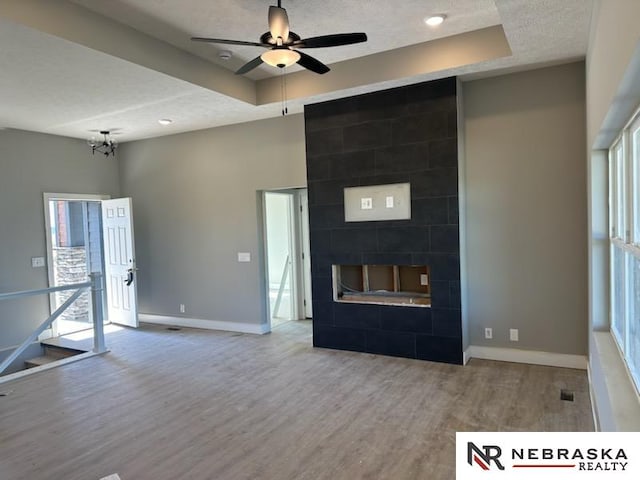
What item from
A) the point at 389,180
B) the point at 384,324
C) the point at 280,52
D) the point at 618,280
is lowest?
the point at 384,324

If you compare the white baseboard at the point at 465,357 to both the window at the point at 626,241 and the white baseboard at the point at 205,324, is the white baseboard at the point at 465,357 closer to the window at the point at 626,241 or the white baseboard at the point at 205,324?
the window at the point at 626,241

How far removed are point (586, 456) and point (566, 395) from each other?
6.12 ft

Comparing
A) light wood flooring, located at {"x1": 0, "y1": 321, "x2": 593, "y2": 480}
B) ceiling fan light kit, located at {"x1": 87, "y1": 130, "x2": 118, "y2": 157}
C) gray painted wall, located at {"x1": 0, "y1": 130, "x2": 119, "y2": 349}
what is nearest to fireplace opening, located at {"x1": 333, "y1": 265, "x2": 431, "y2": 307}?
light wood flooring, located at {"x1": 0, "y1": 321, "x2": 593, "y2": 480}

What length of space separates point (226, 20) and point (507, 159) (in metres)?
2.93

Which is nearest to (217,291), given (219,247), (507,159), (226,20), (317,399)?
(219,247)

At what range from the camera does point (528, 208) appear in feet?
13.8

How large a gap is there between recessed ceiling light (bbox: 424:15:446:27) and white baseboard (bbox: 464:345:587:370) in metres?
3.13

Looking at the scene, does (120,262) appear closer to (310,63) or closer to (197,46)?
(197,46)

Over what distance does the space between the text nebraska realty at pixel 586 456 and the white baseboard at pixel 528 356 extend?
2432 mm

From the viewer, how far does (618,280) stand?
9.04 ft

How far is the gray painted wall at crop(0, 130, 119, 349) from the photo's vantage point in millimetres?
5566

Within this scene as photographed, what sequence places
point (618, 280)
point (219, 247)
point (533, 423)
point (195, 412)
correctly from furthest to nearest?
point (219, 247) → point (195, 412) → point (533, 423) → point (618, 280)

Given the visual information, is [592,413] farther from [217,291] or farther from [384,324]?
[217,291]

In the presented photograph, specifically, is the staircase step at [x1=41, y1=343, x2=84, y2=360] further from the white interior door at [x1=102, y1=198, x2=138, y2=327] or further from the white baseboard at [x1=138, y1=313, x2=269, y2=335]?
the white baseboard at [x1=138, y1=313, x2=269, y2=335]
